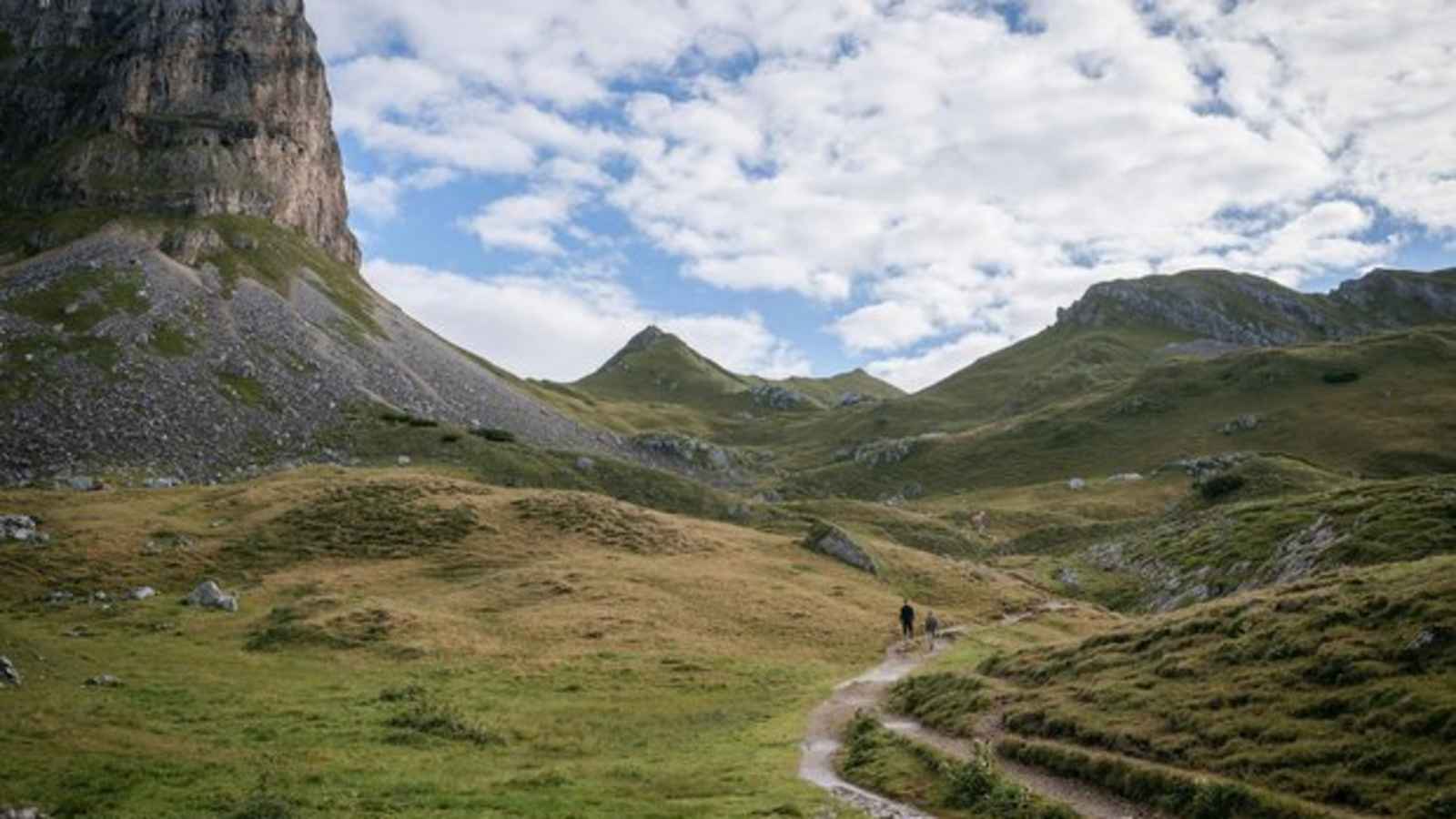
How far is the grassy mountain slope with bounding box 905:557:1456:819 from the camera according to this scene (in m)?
23.4

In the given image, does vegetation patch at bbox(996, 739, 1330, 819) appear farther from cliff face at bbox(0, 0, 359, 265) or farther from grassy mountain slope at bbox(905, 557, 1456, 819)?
cliff face at bbox(0, 0, 359, 265)

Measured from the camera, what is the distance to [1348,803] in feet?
73.2

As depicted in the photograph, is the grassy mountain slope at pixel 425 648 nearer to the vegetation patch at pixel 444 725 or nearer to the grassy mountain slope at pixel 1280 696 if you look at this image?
the vegetation patch at pixel 444 725

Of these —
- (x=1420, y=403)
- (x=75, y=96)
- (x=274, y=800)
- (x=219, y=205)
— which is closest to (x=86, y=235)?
(x=219, y=205)

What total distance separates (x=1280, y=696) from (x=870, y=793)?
519 inches

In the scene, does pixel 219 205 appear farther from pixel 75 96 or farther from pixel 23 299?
pixel 23 299

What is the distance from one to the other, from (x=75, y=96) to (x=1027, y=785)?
226 m

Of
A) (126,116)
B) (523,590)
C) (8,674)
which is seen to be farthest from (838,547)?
(126,116)

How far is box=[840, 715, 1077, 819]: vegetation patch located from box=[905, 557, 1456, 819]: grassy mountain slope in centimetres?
308

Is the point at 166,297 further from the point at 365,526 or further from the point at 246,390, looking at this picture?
the point at 365,526

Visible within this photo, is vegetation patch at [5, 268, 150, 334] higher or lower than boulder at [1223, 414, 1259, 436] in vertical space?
higher

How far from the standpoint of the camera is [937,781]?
29.9 metres

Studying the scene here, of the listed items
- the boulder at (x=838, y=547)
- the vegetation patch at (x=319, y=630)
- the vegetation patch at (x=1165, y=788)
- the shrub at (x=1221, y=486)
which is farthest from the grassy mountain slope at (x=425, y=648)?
the shrub at (x=1221, y=486)

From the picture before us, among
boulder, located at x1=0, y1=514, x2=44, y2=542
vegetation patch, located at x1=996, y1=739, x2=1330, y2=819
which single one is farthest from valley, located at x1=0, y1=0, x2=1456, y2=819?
boulder, located at x1=0, y1=514, x2=44, y2=542
